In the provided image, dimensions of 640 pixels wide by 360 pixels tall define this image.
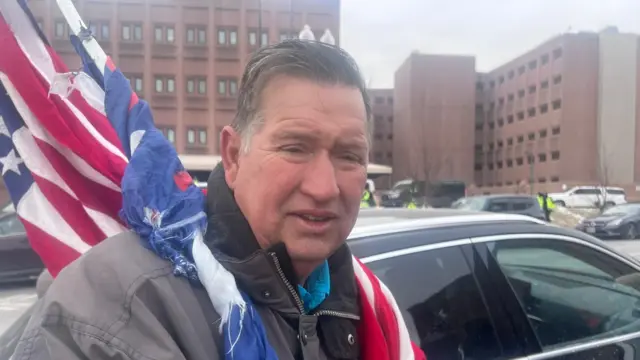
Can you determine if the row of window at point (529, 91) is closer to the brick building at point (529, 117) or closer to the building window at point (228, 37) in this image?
the brick building at point (529, 117)

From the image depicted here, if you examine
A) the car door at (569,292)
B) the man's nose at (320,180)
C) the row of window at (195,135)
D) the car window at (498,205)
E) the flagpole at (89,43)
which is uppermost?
the row of window at (195,135)

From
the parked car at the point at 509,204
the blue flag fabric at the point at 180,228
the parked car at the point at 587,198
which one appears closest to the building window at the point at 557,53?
the parked car at the point at 587,198

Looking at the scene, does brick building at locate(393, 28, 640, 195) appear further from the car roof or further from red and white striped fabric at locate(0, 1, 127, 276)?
red and white striped fabric at locate(0, 1, 127, 276)

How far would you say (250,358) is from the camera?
1.12 m

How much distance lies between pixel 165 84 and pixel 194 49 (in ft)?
9.87

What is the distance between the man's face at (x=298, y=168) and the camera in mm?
1277

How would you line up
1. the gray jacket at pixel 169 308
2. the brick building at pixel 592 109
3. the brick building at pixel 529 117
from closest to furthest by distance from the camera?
1. the gray jacket at pixel 169 308
2. the brick building at pixel 592 109
3. the brick building at pixel 529 117

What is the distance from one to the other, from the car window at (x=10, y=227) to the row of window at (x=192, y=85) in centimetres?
2631

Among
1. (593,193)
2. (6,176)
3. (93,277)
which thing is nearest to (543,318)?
(93,277)

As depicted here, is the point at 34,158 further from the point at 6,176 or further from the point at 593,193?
the point at 593,193

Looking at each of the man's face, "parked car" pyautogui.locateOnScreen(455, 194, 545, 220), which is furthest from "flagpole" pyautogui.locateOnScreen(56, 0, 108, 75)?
"parked car" pyautogui.locateOnScreen(455, 194, 545, 220)

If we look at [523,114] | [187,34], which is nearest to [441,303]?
[187,34]

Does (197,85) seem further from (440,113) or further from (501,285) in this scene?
(501,285)

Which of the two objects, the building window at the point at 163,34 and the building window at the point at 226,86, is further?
the building window at the point at 226,86
